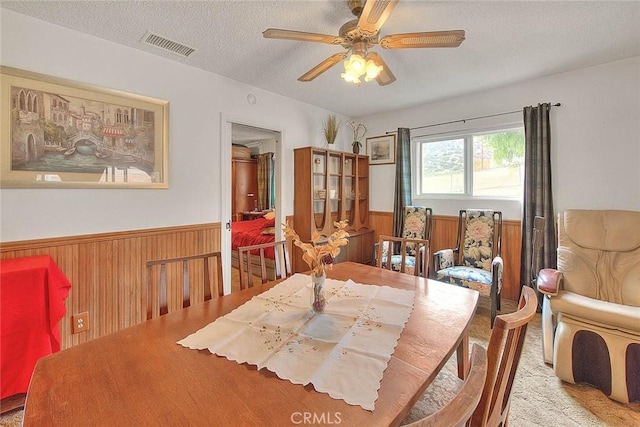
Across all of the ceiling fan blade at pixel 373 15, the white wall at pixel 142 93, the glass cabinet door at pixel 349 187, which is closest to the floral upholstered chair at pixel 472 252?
the glass cabinet door at pixel 349 187

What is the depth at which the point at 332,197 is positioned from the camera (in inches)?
162

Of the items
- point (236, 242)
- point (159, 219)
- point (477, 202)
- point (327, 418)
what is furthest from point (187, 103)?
point (477, 202)

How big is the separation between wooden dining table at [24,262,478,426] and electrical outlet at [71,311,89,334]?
1.53 meters

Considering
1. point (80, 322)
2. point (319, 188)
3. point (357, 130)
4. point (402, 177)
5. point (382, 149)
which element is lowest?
point (80, 322)

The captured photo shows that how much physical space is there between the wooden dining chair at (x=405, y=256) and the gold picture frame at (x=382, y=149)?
1.31 metres

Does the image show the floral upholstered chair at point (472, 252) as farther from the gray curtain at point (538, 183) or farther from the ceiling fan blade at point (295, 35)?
the ceiling fan blade at point (295, 35)

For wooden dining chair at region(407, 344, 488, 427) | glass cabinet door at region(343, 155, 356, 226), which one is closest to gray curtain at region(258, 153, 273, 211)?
glass cabinet door at region(343, 155, 356, 226)

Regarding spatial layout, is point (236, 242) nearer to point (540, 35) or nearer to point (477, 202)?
point (477, 202)

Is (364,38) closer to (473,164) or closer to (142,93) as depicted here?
(142,93)

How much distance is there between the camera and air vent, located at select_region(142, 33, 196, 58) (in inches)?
87.9

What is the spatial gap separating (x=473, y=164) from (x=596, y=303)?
6.86 ft

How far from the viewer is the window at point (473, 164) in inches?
132

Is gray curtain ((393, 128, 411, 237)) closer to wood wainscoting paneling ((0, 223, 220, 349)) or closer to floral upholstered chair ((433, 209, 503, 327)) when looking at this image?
floral upholstered chair ((433, 209, 503, 327))

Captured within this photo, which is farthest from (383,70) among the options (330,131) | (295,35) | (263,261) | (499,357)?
(330,131)
